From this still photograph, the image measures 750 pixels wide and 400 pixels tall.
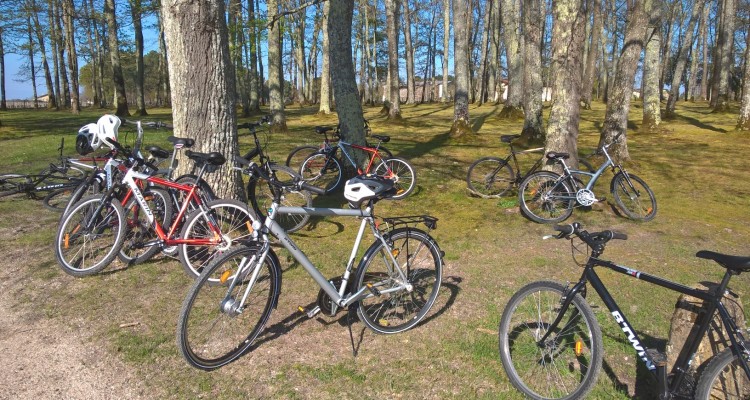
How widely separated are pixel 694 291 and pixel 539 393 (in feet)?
3.62

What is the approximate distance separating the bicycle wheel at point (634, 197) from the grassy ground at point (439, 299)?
0.20 m

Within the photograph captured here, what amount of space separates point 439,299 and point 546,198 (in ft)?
10.4

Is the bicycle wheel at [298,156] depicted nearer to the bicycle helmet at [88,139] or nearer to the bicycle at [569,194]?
the bicycle helmet at [88,139]

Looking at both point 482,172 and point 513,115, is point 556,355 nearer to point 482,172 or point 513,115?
point 482,172

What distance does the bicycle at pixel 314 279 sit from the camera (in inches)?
117

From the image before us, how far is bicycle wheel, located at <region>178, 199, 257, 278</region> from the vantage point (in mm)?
4168

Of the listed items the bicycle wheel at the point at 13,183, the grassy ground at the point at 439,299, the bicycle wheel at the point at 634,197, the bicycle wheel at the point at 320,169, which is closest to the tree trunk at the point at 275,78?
the bicycle wheel at the point at 320,169

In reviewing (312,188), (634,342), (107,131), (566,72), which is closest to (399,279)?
(312,188)

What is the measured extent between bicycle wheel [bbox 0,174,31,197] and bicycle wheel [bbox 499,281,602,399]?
288 inches

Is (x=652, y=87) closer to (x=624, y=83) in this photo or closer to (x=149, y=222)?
(x=624, y=83)

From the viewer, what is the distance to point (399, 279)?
11.6 feet

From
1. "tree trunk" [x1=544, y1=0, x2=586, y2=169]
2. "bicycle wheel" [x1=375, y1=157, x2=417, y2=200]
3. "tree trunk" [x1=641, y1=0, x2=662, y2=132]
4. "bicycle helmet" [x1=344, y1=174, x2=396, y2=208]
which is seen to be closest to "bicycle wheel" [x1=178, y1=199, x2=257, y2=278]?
"bicycle helmet" [x1=344, y1=174, x2=396, y2=208]

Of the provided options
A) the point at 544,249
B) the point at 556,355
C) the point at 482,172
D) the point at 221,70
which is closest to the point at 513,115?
the point at 482,172

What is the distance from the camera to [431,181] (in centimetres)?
836
